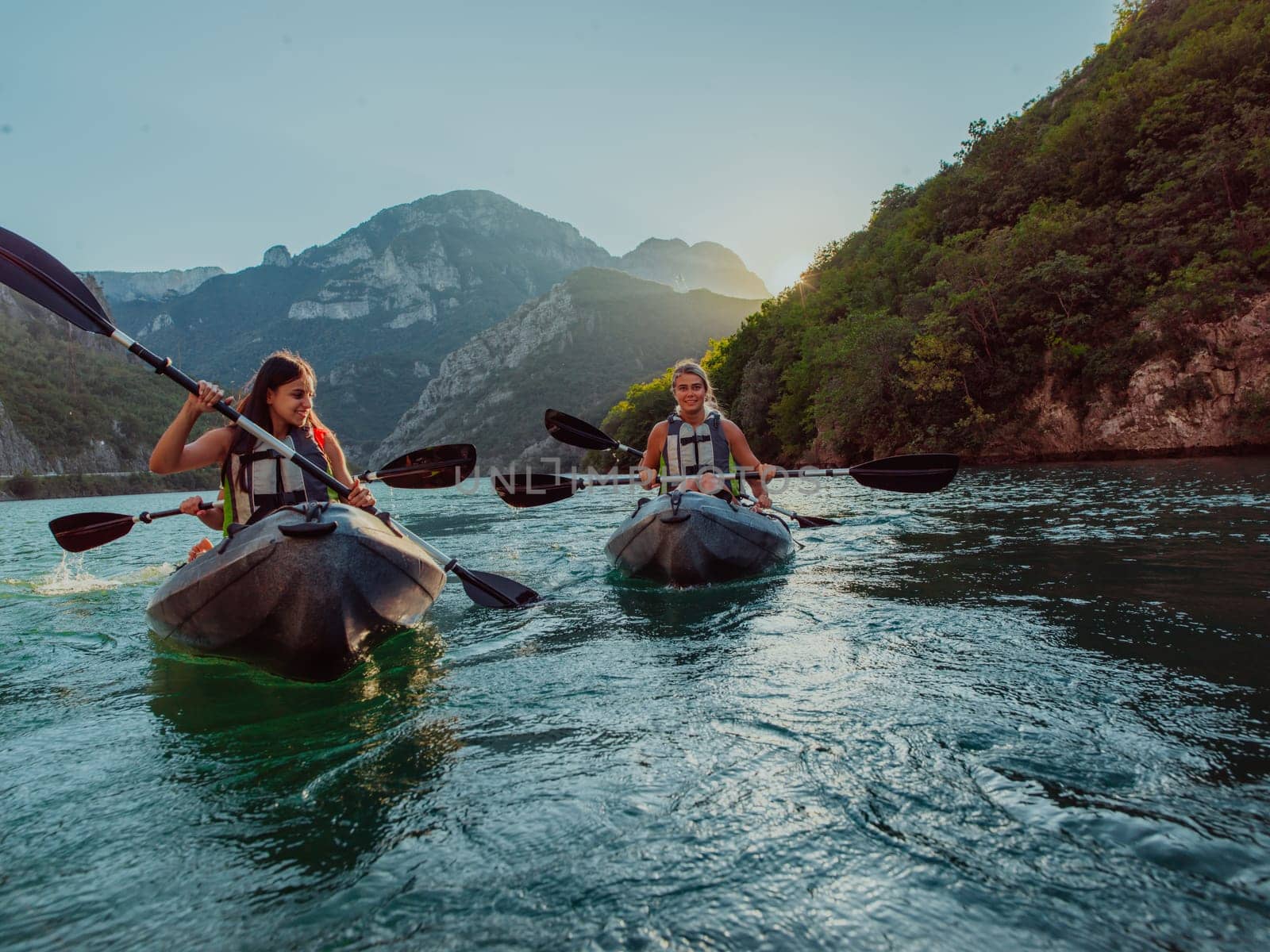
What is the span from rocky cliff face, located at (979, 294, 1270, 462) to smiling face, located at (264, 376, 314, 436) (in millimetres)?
25720

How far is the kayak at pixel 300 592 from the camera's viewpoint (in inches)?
140

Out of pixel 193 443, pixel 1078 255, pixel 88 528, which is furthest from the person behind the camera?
pixel 1078 255

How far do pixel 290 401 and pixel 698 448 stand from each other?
416 centimetres

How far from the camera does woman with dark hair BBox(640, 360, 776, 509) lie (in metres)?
7.14

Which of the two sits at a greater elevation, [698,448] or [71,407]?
[71,407]

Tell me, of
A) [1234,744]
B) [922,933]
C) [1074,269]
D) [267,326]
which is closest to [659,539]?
[1234,744]

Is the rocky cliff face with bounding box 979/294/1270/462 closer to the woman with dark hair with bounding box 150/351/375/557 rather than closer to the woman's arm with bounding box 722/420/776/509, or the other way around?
the woman's arm with bounding box 722/420/776/509

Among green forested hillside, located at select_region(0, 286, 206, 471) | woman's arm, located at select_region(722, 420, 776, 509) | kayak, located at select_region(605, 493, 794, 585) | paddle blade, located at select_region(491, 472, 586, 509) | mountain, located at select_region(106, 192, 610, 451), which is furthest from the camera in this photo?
mountain, located at select_region(106, 192, 610, 451)

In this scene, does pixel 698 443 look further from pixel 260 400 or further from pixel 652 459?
pixel 260 400

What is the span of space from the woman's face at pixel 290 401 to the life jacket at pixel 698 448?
3.79m

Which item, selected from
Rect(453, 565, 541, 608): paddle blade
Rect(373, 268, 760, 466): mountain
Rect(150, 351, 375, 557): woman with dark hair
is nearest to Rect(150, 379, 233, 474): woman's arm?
Rect(150, 351, 375, 557): woman with dark hair

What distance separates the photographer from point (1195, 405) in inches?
869

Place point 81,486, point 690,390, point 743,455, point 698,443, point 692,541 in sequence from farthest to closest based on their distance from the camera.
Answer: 1. point 81,486
2. point 743,455
3. point 698,443
4. point 690,390
5. point 692,541

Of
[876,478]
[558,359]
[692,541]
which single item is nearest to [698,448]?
[692,541]
